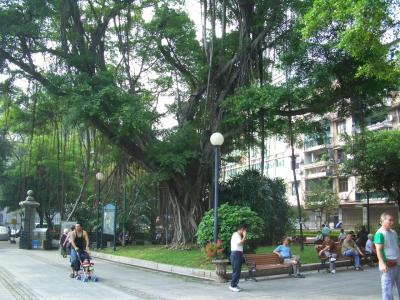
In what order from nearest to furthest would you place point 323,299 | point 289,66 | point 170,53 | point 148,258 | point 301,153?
point 323,299 < point 289,66 < point 148,258 < point 170,53 < point 301,153

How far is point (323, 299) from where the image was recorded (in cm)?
1039

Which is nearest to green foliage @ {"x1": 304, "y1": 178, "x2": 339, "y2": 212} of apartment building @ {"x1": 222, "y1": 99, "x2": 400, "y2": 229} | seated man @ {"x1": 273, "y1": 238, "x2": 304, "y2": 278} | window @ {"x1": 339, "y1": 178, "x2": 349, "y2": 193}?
apartment building @ {"x1": 222, "y1": 99, "x2": 400, "y2": 229}

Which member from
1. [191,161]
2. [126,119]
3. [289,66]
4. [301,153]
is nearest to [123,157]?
[191,161]

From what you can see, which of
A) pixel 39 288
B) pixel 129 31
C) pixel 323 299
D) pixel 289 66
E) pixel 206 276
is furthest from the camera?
pixel 129 31

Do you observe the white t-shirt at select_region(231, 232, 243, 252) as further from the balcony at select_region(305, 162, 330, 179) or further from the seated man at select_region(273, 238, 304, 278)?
the balcony at select_region(305, 162, 330, 179)

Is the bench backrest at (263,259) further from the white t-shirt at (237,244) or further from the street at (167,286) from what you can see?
the white t-shirt at (237,244)

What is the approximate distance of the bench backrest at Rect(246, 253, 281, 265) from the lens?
46.3 ft

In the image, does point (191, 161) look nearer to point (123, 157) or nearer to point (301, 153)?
point (123, 157)

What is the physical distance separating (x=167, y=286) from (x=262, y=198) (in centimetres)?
1144

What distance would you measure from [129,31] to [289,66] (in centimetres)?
1065

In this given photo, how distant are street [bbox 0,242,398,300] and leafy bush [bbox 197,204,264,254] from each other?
1.97m

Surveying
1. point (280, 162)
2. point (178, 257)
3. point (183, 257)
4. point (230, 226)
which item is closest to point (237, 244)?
point (230, 226)

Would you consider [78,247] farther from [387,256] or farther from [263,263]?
[387,256]

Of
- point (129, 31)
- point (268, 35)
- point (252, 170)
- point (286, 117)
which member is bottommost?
point (252, 170)
